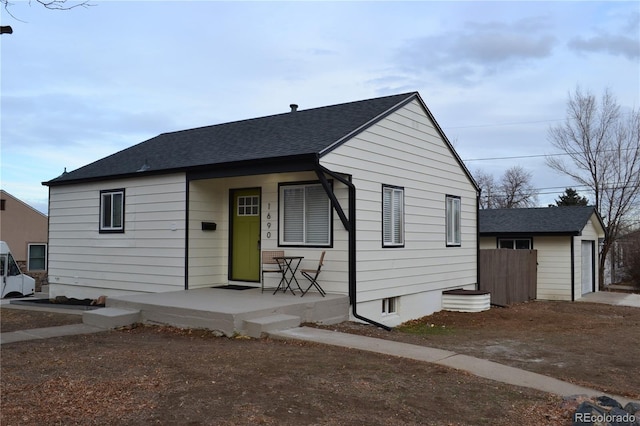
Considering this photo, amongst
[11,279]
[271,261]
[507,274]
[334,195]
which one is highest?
[334,195]

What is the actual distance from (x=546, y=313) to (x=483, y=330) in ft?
15.0

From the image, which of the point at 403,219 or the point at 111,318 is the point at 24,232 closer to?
the point at 111,318

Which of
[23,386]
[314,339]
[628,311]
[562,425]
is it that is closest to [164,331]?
[314,339]

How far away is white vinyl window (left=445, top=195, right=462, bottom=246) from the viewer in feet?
48.6

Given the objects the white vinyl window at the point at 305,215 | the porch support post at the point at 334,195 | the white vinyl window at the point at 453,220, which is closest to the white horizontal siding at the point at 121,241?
the white vinyl window at the point at 305,215

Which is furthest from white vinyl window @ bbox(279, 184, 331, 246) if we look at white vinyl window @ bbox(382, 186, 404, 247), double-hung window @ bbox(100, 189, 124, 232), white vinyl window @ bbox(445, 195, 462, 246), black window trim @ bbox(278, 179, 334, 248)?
white vinyl window @ bbox(445, 195, 462, 246)

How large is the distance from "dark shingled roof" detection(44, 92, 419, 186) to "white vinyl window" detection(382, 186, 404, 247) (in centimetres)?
164

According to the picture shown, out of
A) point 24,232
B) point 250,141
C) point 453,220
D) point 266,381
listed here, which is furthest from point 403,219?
point 24,232

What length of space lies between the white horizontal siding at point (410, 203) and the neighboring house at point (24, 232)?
71.0 ft

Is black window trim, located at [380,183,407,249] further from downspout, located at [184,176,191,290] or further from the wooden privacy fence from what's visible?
the wooden privacy fence

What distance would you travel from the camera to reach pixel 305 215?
37.1 feet

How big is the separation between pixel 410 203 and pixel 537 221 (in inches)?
379

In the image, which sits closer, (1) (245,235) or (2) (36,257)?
(1) (245,235)

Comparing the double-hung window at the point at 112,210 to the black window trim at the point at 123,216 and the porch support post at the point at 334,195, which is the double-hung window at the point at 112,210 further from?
the porch support post at the point at 334,195
